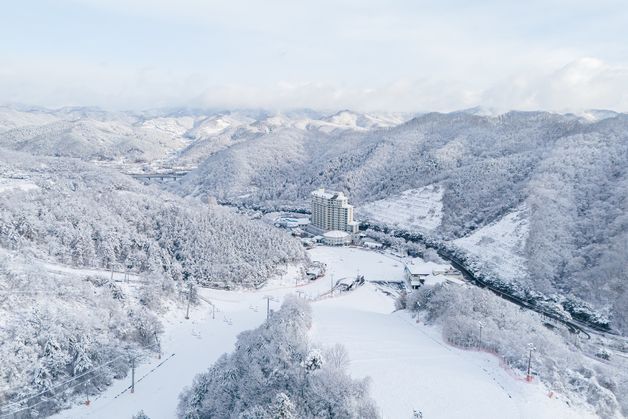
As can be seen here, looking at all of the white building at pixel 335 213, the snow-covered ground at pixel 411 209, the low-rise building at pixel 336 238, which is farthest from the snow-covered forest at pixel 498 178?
the low-rise building at pixel 336 238

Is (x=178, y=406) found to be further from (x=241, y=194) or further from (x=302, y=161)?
(x=302, y=161)

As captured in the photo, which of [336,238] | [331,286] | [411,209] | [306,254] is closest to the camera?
Result: [331,286]

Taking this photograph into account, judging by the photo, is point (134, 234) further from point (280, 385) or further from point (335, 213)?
point (335, 213)

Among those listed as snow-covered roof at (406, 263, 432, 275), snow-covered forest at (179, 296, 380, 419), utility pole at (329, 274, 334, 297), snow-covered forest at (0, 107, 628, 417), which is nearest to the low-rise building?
snow-covered forest at (0, 107, 628, 417)

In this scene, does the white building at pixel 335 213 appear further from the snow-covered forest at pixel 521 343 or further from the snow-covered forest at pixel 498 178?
the snow-covered forest at pixel 521 343

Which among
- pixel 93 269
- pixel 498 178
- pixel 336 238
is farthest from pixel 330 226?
pixel 93 269

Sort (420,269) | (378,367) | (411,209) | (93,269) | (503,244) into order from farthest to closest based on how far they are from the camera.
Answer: (411,209) → (503,244) → (420,269) → (93,269) → (378,367)
